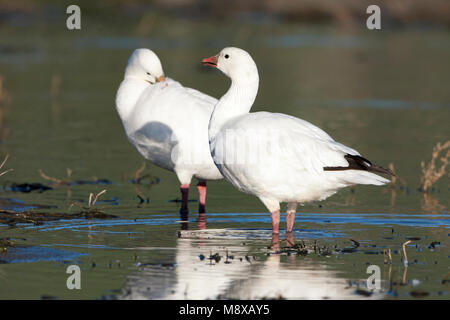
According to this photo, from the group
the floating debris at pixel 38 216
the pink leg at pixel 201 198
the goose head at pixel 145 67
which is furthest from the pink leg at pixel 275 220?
the goose head at pixel 145 67

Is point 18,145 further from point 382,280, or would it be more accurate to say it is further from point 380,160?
point 382,280

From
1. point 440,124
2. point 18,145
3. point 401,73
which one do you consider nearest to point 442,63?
point 401,73

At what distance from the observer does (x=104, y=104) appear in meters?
20.9

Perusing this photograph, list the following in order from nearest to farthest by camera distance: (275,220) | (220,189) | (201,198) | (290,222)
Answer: (275,220), (290,222), (201,198), (220,189)

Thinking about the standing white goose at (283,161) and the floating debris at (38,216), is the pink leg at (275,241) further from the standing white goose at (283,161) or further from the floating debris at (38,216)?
the floating debris at (38,216)

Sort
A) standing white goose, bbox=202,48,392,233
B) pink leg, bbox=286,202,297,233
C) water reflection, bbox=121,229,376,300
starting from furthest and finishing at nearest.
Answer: pink leg, bbox=286,202,297,233, standing white goose, bbox=202,48,392,233, water reflection, bbox=121,229,376,300

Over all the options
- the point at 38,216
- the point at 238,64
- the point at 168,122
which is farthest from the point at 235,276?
the point at 168,122

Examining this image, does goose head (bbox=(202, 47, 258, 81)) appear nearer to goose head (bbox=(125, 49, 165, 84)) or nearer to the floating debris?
the floating debris

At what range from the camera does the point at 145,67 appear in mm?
11750

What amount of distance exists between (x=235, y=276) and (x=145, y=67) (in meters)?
4.87

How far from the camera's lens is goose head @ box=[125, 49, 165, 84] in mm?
11750

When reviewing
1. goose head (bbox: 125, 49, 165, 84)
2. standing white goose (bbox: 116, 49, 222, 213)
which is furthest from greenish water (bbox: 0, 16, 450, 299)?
goose head (bbox: 125, 49, 165, 84)

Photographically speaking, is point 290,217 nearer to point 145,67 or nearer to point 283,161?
point 283,161
